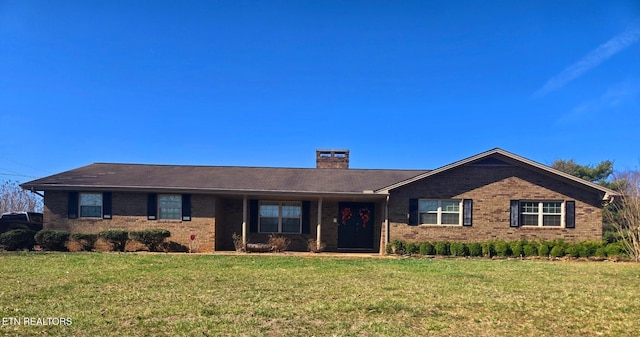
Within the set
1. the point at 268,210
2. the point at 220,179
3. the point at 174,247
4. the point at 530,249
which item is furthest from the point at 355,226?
the point at 174,247

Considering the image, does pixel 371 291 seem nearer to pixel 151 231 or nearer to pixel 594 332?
pixel 594 332

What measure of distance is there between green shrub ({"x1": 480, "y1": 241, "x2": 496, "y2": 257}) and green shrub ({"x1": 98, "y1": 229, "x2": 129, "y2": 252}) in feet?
43.3

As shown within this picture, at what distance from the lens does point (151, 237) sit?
17.2 metres

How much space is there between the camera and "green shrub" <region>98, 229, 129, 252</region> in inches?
673

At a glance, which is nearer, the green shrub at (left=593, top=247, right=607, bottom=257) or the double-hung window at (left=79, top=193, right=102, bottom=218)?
the green shrub at (left=593, top=247, right=607, bottom=257)

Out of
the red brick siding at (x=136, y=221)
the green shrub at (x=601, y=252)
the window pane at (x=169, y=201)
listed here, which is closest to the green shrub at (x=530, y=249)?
the green shrub at (x=601, y=252)

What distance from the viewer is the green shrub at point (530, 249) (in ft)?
55.0

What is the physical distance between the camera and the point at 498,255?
16.9m

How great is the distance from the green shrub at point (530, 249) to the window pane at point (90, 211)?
16.1 meters

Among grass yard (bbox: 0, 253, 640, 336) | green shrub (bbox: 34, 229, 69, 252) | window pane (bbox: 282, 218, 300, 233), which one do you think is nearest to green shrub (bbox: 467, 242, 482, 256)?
grass yard (bbox: 0, 253, 640, 336)

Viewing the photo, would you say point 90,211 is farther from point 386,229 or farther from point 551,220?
point 551,220

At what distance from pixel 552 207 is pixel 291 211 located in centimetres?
1022

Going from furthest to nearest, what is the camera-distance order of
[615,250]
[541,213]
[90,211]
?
[90,211] → [541,213] → [615,250]

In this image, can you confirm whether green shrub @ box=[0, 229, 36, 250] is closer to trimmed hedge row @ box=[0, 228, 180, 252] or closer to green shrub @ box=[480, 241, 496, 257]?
trimmed hedge row @ box=[0, 228, 180, 252]
